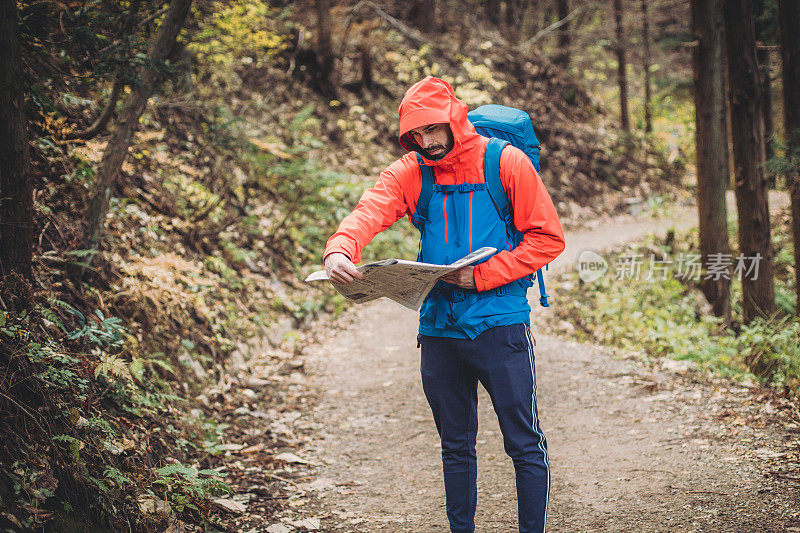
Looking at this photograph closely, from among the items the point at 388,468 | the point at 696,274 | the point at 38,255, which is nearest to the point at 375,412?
the point at 388,468

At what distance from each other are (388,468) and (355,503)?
0.62 meters

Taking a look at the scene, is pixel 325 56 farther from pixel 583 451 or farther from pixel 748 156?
pixel 583 451

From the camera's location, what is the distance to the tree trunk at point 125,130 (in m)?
5.43

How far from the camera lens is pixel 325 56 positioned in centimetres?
1587

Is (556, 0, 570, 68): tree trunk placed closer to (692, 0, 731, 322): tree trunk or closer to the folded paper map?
(692, 0, 731, 322): tree trunk

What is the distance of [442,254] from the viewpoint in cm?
293

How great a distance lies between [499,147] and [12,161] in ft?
10.1

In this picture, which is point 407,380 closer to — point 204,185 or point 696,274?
point 204,185

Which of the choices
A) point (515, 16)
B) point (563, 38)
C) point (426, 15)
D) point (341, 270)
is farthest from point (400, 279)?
point (515, 16)

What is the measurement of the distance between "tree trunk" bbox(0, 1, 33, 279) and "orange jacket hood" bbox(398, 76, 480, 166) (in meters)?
2.57

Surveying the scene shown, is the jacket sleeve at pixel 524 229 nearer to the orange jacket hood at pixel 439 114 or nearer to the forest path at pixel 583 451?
the orange jacket hood at pixel 439 114

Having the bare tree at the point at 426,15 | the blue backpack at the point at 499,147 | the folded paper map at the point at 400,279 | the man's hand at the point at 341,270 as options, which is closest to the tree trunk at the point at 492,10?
the bare tree at the point at 426,15

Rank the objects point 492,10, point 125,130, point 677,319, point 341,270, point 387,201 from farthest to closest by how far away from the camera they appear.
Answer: point 492,10 → point 677,319 → point 125,130 → point 387,201 → point 341,270

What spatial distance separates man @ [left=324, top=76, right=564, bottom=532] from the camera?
2.82 meters
